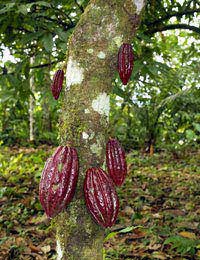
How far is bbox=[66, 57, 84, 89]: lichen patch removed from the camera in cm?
97

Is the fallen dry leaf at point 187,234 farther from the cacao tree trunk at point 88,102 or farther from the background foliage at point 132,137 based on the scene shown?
the cacao tree trunk at point 88,102

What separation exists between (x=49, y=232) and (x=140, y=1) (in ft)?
7.15

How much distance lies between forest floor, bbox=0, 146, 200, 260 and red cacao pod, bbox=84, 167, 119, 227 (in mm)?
796

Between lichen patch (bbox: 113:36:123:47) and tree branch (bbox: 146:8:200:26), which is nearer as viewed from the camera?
lichen patch (bbox: 113:36:123:47)

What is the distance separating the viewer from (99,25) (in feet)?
3.18

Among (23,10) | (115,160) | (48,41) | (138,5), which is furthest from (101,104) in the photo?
(48,41)

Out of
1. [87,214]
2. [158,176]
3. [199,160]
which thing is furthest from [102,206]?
[199,160]

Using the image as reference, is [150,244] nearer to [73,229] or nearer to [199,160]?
[73,229]

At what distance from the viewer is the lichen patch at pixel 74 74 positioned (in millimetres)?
965

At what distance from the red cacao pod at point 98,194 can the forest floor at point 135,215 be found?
80 cm

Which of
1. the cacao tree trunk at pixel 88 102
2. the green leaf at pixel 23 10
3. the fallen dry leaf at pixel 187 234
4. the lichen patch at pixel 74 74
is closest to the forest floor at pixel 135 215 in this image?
the fallen dry leaf at pixel 187 234

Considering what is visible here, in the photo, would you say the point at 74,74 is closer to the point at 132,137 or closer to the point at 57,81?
the point at 57,81

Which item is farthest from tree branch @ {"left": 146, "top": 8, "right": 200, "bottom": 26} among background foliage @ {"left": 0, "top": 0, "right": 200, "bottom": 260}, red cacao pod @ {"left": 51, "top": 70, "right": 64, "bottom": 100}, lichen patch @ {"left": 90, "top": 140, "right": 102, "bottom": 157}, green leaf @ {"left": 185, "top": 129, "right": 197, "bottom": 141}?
green leaf @ {"left": 185, "top": 129, "right": 197, "bottom": 141}

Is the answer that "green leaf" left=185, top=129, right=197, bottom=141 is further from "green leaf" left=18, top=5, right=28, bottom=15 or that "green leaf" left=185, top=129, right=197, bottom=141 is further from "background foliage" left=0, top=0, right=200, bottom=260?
"green leaf" left=18, top=5, right=28, bottom=15
